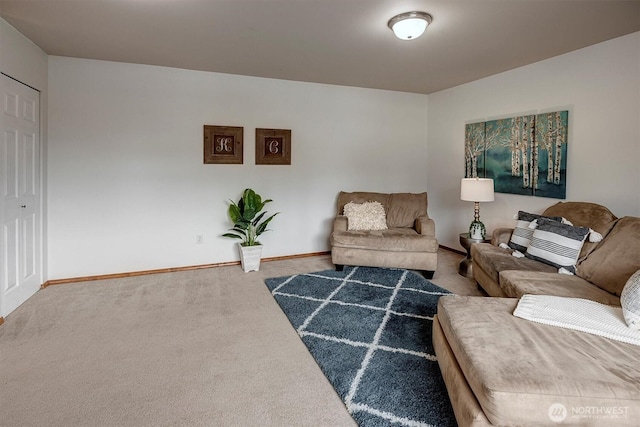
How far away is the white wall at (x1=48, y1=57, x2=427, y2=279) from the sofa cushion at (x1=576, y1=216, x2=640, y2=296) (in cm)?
283

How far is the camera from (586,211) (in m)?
2.82

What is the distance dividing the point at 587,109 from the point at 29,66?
4902mm

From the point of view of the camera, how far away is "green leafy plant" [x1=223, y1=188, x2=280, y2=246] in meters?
3.89

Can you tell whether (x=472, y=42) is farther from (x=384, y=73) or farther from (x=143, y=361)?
(x=143, y=361)

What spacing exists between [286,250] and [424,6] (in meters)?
3.11

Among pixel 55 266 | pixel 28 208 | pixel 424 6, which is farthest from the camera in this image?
pixel 55 266

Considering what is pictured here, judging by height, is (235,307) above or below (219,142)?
below

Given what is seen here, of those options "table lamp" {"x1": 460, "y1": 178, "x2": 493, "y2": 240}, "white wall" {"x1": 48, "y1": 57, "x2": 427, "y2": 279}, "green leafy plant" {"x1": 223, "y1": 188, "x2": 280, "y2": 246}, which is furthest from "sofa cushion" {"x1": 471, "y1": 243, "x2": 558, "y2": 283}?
"green leafy plant" {"x1": 223, "y1": 188, "x2": 280, "y2": 246}

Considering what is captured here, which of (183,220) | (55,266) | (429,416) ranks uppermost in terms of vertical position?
(183,220)

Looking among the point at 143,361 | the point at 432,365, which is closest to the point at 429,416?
the point at 432,365

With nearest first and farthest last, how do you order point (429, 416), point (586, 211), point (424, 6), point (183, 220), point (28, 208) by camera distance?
point (429, 416) → point (424, 6) → point (586, 211) → point (28, 208) → point (183, 220)

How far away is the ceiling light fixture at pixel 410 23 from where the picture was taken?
2.41 m

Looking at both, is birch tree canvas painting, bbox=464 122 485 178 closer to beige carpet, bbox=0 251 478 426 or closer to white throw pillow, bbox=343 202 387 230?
white throw pillow, bbox=343 202 387 230

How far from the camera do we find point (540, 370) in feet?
4.31
